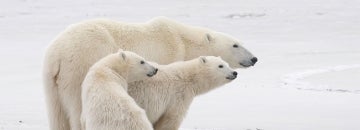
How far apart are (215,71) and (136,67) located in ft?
2.96

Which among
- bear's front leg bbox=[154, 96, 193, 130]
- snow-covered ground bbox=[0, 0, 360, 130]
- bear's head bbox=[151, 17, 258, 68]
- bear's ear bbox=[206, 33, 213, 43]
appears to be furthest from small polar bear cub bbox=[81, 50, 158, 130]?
snow-covered ground bbox=[0, 0, 360, 130]

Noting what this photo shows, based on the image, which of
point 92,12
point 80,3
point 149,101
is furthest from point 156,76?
point 80,3

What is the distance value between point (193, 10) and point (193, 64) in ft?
72.7

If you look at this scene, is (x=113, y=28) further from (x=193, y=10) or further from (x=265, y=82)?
(x=193, y=10)

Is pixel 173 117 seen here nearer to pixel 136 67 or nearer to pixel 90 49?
pixel 136 67

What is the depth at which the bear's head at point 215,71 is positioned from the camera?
6980 millimetres

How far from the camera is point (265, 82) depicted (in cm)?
1423

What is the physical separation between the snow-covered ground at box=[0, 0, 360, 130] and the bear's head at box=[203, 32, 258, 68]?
116 centimetres

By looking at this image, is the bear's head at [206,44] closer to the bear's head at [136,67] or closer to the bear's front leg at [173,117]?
the bear's head at [136,67]

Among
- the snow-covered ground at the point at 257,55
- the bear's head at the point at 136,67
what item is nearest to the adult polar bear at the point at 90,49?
the bear's head at the point at 136,67

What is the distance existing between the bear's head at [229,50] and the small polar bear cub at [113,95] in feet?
4.30

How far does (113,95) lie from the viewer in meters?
5.84

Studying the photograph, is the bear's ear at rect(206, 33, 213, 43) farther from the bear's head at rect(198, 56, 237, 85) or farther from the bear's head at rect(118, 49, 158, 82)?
the bear's head at rect(118, 49, 158, 82)

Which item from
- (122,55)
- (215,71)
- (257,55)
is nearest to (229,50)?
(215,71)
